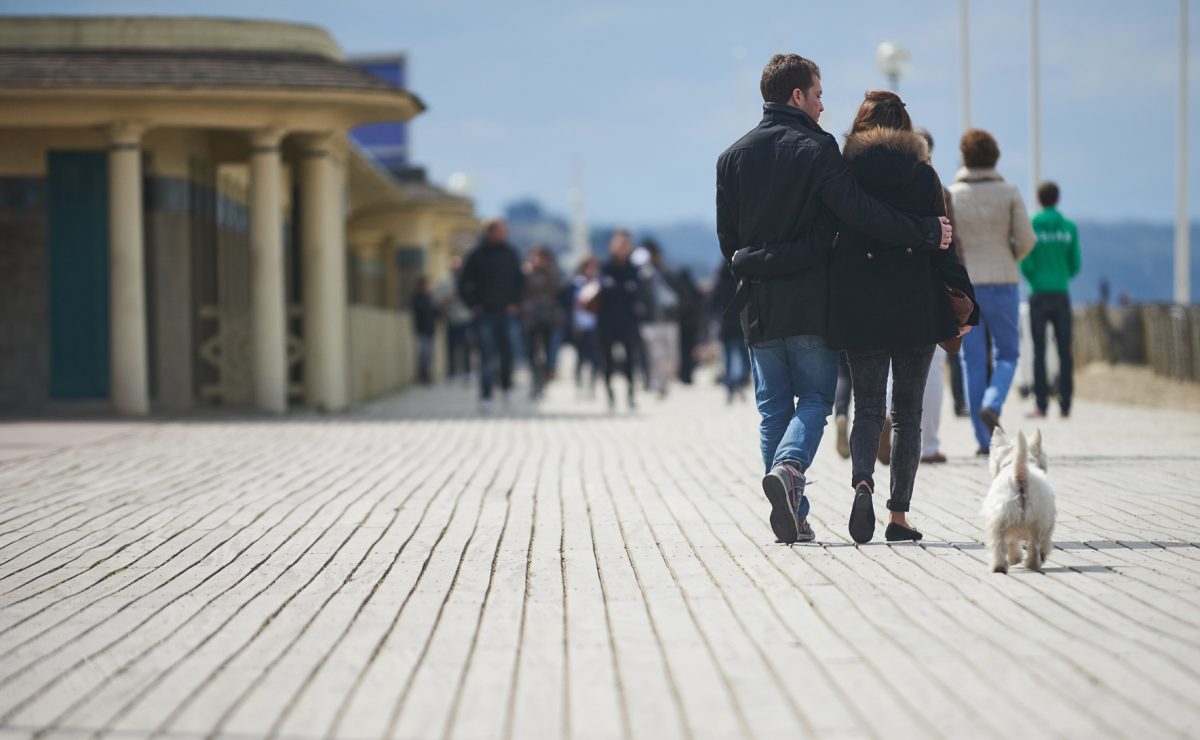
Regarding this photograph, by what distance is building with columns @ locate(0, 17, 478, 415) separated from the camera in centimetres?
1830

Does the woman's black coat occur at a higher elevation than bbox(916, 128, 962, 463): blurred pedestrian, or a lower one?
higher

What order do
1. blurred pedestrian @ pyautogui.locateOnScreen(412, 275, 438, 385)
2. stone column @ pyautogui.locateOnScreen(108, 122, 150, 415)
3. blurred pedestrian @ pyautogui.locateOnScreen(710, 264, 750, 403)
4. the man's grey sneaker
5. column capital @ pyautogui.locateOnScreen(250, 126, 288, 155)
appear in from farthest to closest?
1. blurred pedestrian @ pyautogui.locateOnScreen(412, 275, 438, 385)
2. blurred pedestrian @ pyautogui.locateOnScreen(710, 264, 750, 403)
3. column capital @ pyautogui.locateOnScreen(250, 126, 288, 155)
4. stone column @ pyautogui.locateOnScreen(108, 122, 150, 415)
5. the man's grey sneaker

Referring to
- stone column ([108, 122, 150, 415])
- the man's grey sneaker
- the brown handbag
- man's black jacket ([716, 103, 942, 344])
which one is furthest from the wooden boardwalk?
stone column ([108, 122, 150, 415])

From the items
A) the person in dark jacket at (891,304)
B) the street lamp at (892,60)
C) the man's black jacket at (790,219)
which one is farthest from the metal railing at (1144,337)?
the man's black jacket at (790,219)

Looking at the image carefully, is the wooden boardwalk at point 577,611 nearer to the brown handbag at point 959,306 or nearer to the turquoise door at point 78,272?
the brown handbag at point 959,306

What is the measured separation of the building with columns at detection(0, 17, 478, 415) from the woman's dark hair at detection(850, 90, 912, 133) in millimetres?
11908

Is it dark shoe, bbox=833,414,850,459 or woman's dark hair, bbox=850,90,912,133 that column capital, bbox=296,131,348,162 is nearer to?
dark shoe, bbox=833,414,850,459

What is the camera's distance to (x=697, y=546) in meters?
7.24

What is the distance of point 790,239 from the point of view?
7.15m

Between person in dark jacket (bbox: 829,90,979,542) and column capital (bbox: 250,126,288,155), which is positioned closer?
person in dark jacket (bbox: 829,90,979,542)

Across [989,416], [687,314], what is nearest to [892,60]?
[687,314]

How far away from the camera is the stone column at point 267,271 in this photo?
19.0 m

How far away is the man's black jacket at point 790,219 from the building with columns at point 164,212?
38.7ft

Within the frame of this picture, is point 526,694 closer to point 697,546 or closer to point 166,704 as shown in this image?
point 166,704
